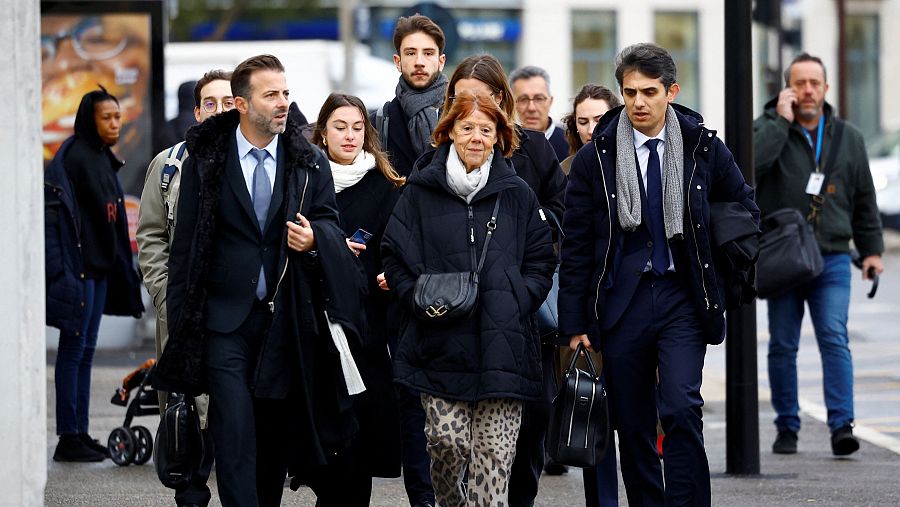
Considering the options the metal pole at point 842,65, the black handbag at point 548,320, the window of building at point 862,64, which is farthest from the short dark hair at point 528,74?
the window of building at point 862,64

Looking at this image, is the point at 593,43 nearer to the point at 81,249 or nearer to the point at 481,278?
the point at 81,249

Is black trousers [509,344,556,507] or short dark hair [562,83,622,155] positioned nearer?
black trousers [509,344,556,507]

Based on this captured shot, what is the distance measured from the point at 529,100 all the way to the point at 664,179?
8.93 ft

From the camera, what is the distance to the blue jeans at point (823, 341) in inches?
373

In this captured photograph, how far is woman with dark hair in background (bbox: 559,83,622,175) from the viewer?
26.8ft

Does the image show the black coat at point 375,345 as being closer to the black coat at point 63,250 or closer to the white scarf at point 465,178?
the white scarf at point 465,178

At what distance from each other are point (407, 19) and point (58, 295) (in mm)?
2699

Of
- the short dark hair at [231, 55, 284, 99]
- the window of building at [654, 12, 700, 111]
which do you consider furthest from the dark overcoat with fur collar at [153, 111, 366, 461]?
the window of building at [654, 12, 700, 111]

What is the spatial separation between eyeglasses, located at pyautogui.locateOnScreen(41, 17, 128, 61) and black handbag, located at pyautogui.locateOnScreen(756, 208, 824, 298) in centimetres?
675

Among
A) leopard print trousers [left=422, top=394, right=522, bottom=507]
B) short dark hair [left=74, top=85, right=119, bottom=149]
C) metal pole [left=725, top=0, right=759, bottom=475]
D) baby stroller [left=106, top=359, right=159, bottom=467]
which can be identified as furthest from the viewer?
short dark hair [left=74, top=85, right=119, bottom=149]

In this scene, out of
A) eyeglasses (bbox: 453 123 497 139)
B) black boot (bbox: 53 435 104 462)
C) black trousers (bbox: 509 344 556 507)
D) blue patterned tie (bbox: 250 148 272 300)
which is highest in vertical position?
eyeglasses (bbox: 453 123 497 139)

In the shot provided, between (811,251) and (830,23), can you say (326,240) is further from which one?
(830,23)

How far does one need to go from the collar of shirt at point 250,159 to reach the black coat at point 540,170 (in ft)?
4.30

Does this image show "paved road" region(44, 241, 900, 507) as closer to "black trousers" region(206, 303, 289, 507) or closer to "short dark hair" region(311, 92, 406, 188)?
→ "black trousers" region(206, 303, 289, 507)
